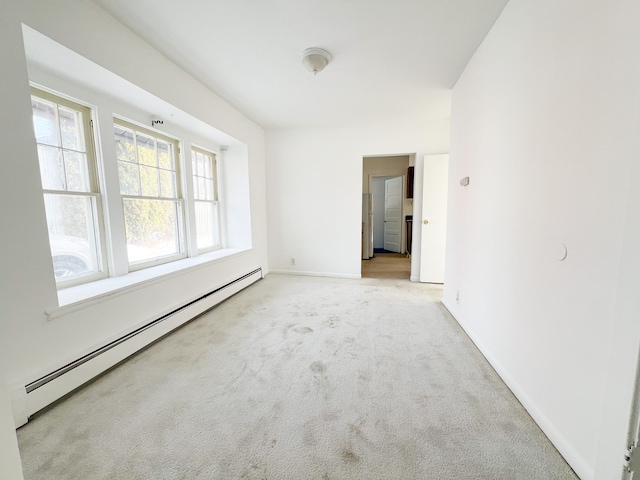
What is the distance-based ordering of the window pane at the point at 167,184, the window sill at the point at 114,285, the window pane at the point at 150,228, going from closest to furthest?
the window sill at the point at 114,285
the window pane at the point at 150,228
the window pane at the point at 167,184

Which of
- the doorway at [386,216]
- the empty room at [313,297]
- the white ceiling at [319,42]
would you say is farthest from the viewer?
the doorway at [386,216]

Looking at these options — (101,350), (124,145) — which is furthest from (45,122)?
(101,350)

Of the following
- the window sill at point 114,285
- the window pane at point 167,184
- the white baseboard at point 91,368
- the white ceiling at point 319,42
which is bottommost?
the white baseboard at point 91,368

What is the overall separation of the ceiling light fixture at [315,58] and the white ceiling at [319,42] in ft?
0.21

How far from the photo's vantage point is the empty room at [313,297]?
40.5 inches

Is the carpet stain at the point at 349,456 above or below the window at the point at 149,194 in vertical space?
below

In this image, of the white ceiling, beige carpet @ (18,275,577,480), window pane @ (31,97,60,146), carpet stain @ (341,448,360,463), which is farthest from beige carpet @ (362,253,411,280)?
window pane @ (31,97,60,146)

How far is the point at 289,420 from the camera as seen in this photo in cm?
137

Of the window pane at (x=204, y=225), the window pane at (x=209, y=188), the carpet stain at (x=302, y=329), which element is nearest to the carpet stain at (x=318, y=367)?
the carpet stain at (x=302, y=329)

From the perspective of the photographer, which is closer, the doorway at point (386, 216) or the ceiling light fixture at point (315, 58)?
the ceiling light fixture at point (315, 58)

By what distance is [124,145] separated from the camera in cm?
241

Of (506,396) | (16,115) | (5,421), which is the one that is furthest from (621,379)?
(16,115)

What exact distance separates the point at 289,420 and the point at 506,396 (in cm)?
136

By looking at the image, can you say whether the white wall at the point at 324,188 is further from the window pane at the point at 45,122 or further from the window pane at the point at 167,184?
the window pane at the point at 45,122
